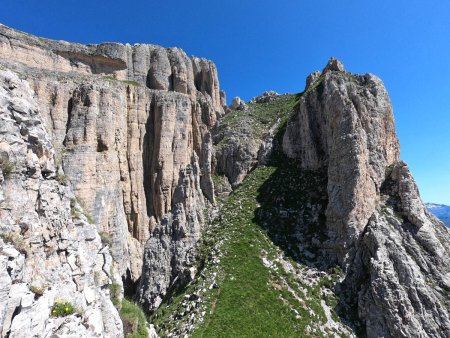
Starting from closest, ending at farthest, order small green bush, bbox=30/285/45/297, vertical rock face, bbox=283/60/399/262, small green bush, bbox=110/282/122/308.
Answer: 1. small green bush, bbox=30/285/45/297
2. small green bush, bbox=110/282/122/308
3. vertical rock face, bbox=283/60/399/262

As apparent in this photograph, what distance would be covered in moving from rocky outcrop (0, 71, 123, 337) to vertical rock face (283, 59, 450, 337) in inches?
1064

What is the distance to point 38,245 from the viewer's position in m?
14.1

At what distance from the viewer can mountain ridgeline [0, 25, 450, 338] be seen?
49.3 feet

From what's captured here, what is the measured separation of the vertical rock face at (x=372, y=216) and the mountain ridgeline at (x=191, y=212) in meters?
0.18

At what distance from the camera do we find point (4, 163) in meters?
14.0

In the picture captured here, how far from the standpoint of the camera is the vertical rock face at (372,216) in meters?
29.8

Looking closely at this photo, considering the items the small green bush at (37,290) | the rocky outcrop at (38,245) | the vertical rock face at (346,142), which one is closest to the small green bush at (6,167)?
the rocky outcrop at (38,245)

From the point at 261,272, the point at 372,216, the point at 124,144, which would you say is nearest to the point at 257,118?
the point at 124,144

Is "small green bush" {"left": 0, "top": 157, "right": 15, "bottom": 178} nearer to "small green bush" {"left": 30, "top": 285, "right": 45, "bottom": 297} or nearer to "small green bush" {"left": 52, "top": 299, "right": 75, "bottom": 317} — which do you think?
"small green bush" {"left": 30, "top": 285, "right": 45, "bottom": 297}

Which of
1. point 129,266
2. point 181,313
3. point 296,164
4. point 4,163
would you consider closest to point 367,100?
point 296,164

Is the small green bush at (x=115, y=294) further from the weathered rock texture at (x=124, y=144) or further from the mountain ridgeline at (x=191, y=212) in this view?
the weathered rock texture at (x=124, y=144)

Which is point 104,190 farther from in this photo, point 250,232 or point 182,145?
point 250,232

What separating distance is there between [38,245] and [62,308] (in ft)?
10.9

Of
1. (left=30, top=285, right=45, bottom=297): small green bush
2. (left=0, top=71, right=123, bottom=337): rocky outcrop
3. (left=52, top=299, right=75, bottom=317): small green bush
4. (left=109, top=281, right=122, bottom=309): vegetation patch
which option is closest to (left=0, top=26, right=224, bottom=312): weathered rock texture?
(left=109, top=281, right=122, bottom=309): vegetation patch
